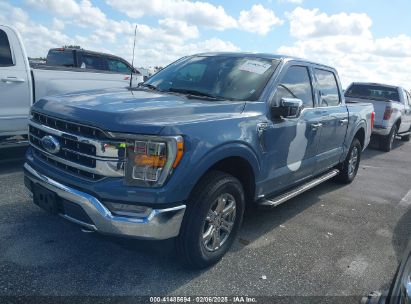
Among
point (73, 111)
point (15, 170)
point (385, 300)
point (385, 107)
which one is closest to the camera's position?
point (385, 300)

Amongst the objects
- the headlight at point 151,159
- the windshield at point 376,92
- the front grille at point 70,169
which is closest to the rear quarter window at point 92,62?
the front grille at point 70,169

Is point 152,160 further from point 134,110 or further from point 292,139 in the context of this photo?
point 292,139

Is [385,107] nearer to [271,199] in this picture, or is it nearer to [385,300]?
[271,199]

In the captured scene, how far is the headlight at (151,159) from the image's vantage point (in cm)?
264

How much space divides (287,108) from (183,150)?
4.47 ft

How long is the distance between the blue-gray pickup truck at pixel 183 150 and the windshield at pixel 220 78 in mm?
11

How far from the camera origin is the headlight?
264 cm

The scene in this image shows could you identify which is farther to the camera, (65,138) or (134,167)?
(65,138)

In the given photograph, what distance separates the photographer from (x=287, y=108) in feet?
11.9

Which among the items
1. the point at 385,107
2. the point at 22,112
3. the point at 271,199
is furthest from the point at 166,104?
the point at 385,107

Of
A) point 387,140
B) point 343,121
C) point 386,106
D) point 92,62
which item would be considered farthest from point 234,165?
point 387,140

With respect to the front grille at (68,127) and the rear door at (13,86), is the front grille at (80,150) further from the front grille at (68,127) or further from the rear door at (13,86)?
the rear door at (13,86)

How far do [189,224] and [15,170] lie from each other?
12.5ft

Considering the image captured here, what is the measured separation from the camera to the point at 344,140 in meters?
5.68
